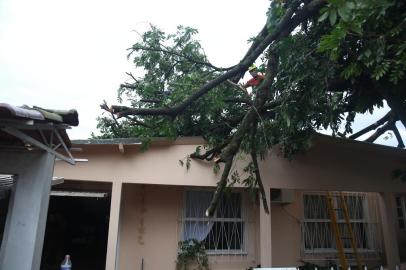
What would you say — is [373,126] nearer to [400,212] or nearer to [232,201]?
[400,212]

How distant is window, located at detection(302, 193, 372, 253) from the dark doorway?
5.86 meters

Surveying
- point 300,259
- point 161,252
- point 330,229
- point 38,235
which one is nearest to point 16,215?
point 38,235

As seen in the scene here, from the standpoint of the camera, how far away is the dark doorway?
10.1 meters

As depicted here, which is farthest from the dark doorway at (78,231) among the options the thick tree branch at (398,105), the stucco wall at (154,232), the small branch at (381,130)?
the thick tree branch at (398,105)

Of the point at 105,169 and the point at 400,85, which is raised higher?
the point at 400,85

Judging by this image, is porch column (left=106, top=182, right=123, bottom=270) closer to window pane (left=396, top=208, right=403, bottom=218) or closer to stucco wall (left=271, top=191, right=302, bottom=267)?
stucco wall (left=271, top=191, right=302, bottom=267)

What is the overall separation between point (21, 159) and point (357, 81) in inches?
201

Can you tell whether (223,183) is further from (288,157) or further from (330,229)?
(330,229)

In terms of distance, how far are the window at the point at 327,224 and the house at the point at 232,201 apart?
3cm

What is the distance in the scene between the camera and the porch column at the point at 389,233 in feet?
24.9

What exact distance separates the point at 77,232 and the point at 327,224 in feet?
26.0

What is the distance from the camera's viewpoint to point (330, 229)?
869 cm

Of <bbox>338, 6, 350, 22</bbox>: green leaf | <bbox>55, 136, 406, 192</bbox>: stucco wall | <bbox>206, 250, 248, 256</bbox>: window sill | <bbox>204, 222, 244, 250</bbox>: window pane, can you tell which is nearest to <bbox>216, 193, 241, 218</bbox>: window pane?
<bbox>204, 222, 244, 250</bbox>: window pane

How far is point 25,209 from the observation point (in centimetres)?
411
